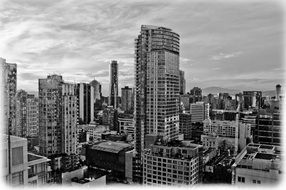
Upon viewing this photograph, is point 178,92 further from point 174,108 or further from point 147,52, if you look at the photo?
point 147,52

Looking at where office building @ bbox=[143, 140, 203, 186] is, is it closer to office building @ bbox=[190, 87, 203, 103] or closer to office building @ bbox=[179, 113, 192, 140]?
office building @ bbox=[190, 87, 203, 103]

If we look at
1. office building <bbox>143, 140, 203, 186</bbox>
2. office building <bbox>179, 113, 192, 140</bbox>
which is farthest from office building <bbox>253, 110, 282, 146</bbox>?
office building <bbox>179, 113, 192, 140</bbox>

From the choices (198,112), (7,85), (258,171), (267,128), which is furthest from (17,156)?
(198,112)

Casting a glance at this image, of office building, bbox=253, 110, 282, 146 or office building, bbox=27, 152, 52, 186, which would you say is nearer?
office building, bbox=27, 152, 52, 186

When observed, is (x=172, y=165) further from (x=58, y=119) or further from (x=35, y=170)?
(x=58, y=119)

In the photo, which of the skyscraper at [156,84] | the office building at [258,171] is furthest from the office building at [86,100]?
the office building at [258,171]

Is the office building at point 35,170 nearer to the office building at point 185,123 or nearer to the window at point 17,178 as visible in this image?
the window at point 17,178
